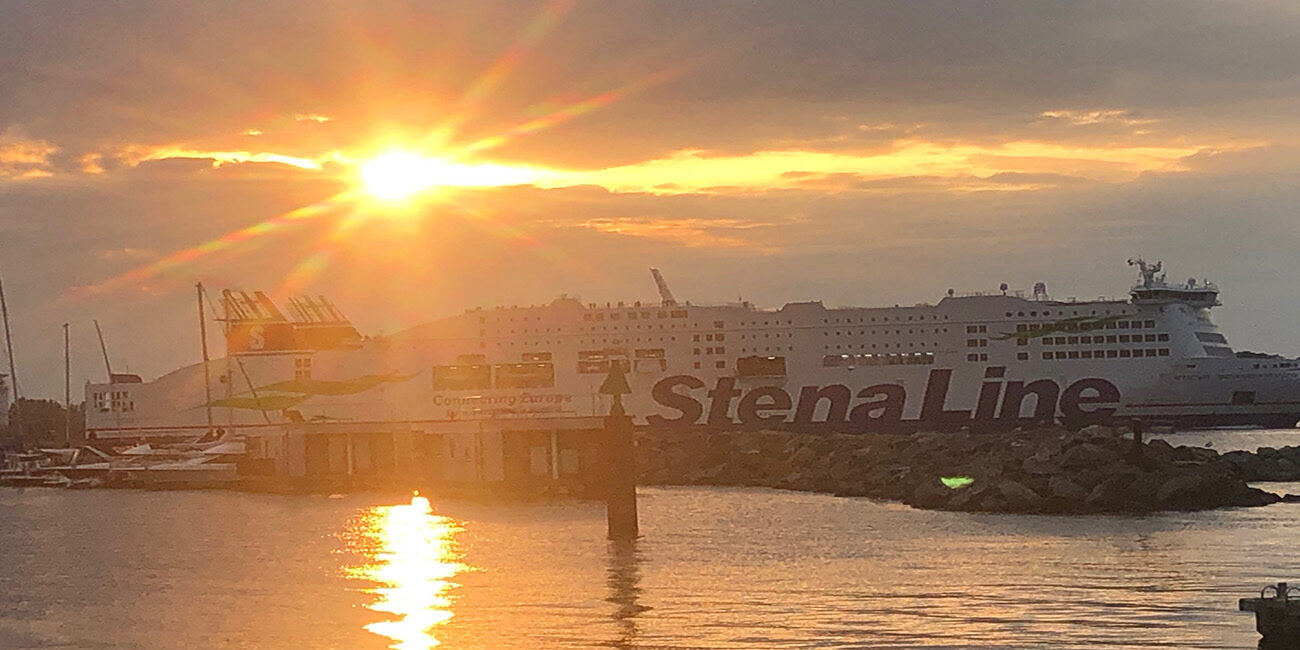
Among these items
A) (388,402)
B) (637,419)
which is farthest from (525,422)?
(388,402)

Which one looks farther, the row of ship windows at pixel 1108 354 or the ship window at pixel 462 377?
the ship window at pixel 462 377

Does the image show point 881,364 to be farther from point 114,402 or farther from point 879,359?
point 114,402

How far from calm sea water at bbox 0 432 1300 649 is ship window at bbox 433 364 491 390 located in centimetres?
4117

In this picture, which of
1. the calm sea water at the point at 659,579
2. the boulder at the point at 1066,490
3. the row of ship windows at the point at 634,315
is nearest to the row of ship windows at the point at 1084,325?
the row of ship windows at the point at 634,315

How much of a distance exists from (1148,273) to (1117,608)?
215 ft

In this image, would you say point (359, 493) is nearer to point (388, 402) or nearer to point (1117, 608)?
point (388, 402)

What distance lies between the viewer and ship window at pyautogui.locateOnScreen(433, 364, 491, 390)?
90.9m

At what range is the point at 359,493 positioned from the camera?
6288 cm

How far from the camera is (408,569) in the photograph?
3469 centimetres

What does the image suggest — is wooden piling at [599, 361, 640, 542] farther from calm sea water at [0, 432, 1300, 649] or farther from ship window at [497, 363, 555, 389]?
A: ship window at [497, 363, 555, 389]

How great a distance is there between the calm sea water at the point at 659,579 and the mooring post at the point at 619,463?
601 mm

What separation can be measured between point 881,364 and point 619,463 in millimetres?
51702

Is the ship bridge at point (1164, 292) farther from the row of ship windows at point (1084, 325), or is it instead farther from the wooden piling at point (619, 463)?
the wooden piling at point (619, 463)

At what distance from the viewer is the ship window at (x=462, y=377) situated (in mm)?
90938
